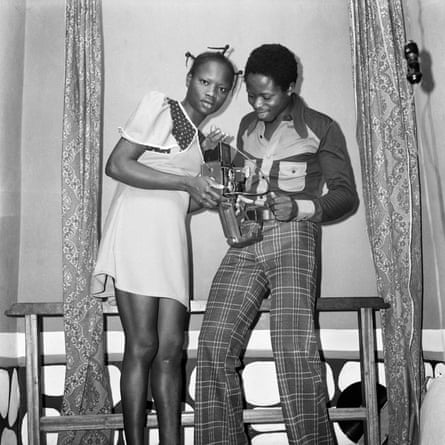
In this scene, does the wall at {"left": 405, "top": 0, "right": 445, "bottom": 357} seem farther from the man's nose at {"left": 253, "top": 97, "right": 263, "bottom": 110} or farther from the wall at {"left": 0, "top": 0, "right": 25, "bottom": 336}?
the wall at {"left": 0, "top": 0, "right": 25, "bottom": 336}

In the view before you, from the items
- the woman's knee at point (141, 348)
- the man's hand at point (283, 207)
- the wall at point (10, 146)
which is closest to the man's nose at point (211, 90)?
the man's hand at point (283, 207)

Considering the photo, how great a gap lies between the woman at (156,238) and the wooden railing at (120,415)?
385 millimetres

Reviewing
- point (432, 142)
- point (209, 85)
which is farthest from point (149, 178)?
point (432, 142)

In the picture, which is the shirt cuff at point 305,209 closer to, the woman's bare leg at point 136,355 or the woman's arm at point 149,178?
the woman's arm at point 149,178

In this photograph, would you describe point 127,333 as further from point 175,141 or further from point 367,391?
point 367,391

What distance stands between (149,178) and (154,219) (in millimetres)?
132

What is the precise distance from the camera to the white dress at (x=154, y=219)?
188 centimetres

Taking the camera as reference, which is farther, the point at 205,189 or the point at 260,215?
the point at 260,215

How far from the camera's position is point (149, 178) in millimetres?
1887

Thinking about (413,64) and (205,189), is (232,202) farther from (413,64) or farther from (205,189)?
(413,64)

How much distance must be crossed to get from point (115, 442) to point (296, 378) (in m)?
1.08

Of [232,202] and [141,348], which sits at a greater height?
[232,202]

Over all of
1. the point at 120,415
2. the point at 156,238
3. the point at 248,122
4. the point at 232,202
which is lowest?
the point at 120,415

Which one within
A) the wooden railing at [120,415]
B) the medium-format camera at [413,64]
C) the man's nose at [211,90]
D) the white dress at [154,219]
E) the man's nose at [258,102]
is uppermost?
the medium-format camera at [413,64]
